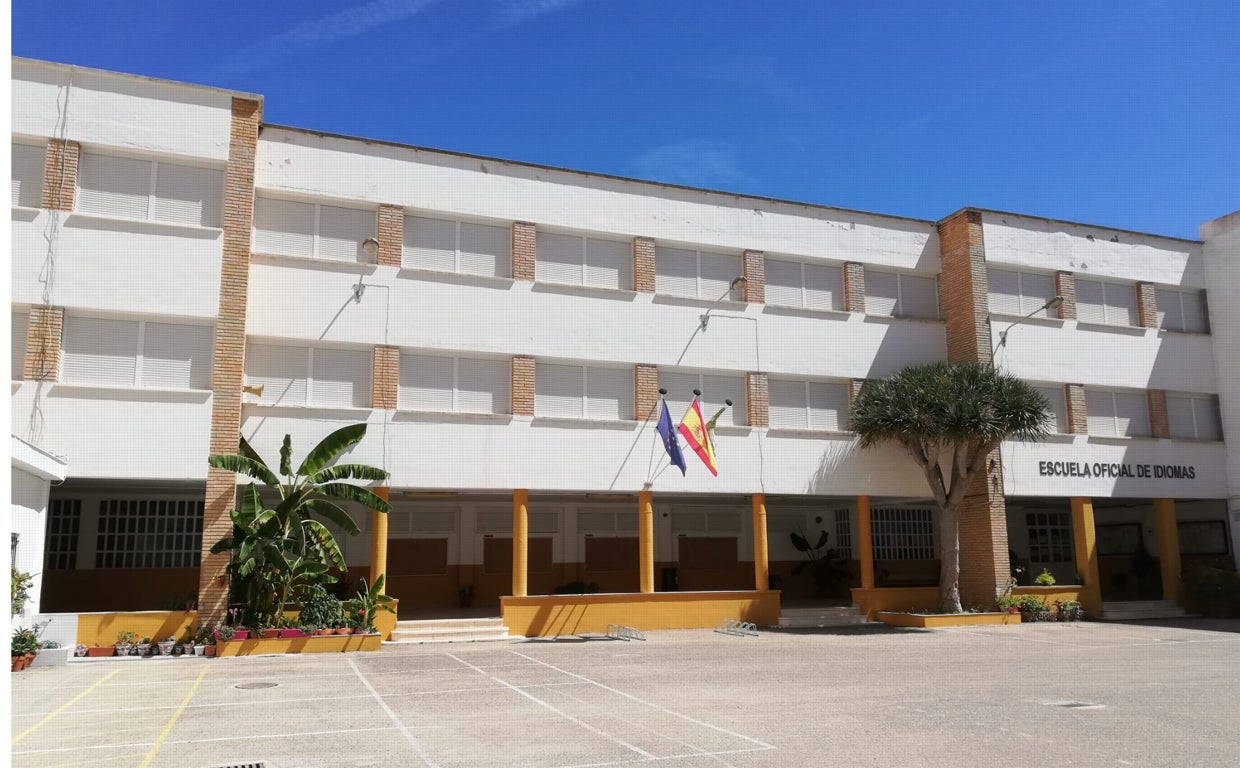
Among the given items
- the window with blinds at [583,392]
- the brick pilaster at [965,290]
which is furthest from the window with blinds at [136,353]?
the brick pilaster at [965,290]

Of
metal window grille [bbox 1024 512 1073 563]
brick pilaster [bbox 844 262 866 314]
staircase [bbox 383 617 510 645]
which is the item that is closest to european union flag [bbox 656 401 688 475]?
staircase [bbox 383 617 510 645]

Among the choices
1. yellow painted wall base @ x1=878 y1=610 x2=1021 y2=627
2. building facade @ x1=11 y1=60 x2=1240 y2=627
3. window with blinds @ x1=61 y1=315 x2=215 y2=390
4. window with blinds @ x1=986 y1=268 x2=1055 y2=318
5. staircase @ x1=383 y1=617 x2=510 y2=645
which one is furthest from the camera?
window with blinds @ x1=986 y1=268 x2=1055 y2=318

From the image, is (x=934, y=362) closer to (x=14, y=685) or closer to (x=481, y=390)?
(x=481, y=390)

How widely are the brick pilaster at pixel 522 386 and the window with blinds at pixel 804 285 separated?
7355 mm

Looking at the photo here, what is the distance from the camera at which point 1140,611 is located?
28.2m

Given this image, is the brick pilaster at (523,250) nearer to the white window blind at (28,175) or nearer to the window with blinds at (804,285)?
the window with blinds at (804,285)

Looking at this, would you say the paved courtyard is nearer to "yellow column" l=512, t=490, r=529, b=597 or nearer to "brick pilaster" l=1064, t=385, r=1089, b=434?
"yellow column" l=512, t=490, r=529, b=597

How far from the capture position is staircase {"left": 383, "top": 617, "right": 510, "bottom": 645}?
21.3 metres

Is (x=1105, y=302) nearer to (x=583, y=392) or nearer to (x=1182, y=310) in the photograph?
(x=1182, y=310)

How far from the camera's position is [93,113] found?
67.1ft

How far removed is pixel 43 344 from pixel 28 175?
377cm

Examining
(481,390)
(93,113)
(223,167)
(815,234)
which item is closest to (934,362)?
(815,234)

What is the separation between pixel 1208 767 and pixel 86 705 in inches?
510

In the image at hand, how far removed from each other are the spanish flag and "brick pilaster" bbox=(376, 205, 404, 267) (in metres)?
7.96
